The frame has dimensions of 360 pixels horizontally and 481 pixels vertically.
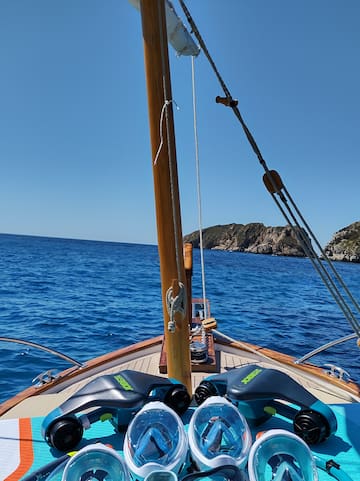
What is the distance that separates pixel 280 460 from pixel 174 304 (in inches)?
52.2

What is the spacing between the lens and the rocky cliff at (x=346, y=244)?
78.6m

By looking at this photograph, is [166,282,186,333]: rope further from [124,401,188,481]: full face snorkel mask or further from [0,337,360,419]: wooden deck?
[0,337,360,419]: wooden deck

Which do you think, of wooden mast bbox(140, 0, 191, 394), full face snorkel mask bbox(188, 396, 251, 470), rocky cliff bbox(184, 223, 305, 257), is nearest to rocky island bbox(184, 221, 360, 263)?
rocky cliff bbox(184, 223, 305, 257)

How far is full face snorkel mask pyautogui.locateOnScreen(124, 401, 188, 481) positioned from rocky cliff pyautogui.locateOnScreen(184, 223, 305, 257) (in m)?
90.3

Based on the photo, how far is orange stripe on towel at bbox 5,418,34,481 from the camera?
218 cm

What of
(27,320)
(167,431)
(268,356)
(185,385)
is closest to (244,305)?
(27,320)

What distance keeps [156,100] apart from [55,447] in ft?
9.27

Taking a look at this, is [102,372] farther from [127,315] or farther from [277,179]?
[127,315]

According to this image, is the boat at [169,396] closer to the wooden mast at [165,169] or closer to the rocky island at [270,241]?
the wooden mast at [165,169]

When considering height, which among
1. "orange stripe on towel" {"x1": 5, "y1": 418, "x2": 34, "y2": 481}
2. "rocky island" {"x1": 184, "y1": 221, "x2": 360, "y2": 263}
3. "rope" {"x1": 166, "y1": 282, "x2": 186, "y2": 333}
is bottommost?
"orange stripe on towel" {"x1": 5, "y1": 418, "x2": 34, "y2": 481}

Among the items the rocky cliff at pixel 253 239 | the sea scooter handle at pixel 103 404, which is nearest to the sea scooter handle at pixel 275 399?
the sea scooter handle at pixel 103 404

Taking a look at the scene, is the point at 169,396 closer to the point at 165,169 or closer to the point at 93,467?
the point at 93,467

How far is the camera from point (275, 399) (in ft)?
8.41

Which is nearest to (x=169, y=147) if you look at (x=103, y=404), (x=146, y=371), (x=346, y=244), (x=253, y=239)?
(x=103, y=404)
